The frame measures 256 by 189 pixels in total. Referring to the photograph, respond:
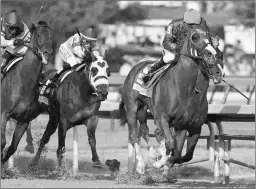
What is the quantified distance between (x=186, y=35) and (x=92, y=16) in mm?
22792

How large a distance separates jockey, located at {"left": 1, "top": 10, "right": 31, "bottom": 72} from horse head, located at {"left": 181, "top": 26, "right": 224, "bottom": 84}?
85.4 inches

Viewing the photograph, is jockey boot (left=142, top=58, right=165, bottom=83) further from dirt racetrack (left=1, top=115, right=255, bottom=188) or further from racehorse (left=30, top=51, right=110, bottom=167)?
dirt racetrack (left=1, top=115, right=255, bottom=188)

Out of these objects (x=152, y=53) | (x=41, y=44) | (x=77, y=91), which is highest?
(x=41, y=44)

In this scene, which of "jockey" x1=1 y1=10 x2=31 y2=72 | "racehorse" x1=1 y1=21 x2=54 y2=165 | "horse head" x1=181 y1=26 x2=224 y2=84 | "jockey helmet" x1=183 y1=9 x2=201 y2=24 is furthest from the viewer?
"jockey" x1=1 y1=10 x2=31 y2=72

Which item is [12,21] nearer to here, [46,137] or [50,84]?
[50,84]

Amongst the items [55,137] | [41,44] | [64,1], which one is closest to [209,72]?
[41,44]

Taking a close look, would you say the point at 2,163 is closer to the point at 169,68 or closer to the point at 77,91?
the point at 77,91

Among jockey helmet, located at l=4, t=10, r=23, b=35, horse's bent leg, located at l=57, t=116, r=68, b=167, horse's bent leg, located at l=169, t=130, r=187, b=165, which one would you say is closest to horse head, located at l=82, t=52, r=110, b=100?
horse's bent leg, located at l=57, t=116, r=68, b=167

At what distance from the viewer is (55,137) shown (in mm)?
15461

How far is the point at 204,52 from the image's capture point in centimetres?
995

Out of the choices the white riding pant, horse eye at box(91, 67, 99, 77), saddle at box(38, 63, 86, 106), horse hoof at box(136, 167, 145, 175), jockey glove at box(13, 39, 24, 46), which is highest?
jockey glove at box(13, 39, 24, 46)

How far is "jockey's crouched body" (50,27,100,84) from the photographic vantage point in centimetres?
1179

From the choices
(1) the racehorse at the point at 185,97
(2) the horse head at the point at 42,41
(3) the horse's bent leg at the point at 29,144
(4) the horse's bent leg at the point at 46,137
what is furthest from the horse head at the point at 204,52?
(3) the horse's bent leg at the point at 29,144

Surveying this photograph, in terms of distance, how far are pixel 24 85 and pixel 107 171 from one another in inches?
71.2
